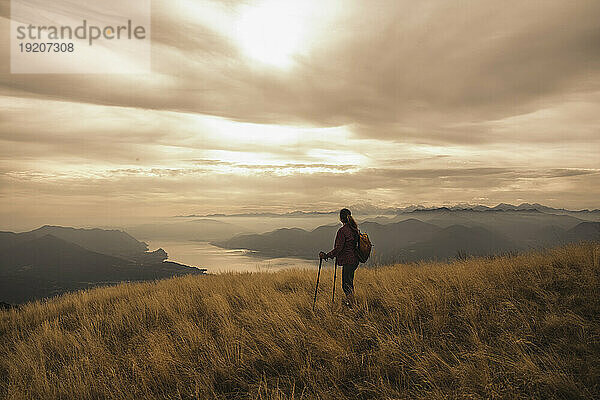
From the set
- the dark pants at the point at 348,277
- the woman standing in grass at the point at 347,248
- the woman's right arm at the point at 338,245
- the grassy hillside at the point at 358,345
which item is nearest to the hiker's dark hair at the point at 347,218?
the woman standing in grass at the point at 347,248

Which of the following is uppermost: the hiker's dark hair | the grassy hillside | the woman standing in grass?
the hiker's dark hair

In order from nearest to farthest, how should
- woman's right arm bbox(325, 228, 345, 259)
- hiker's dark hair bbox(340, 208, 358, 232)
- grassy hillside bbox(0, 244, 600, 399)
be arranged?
grassy hillside bbox(0, 244, 600, 399)
woman's right arm bbox(325, 228, 345, 259)
hiker's dark hair bbox(340, 208, 358, 232)

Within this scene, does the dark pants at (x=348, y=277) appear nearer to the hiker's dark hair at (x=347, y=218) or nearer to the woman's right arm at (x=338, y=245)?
the woman's right arm at (x=338, y=245)

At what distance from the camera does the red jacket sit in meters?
7.68

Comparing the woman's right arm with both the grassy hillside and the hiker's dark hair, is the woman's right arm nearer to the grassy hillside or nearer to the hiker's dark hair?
the hiker's dark hair

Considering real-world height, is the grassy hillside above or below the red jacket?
below

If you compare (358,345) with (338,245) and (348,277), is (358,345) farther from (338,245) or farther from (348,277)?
(338,245)

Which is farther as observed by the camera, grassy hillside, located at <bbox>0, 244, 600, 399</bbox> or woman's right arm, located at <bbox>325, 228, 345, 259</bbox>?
woman's right arm, located at <bbox>325, 228, 345, 259</bbox>

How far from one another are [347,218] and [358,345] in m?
2.95

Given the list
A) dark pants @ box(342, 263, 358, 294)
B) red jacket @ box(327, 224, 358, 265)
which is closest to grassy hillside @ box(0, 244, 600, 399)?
dark pants @ box(342, 263, 358, 294)

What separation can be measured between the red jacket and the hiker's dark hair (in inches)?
3.4

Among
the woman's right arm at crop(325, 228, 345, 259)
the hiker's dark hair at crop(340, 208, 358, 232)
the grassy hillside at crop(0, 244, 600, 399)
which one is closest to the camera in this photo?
the grassy hillside at crop(0, 244, 600, 399)

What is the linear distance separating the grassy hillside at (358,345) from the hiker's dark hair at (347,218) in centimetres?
167

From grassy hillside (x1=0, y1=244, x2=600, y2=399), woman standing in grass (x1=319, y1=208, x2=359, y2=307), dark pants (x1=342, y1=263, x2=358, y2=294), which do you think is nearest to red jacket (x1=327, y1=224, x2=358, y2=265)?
woman standing in grass (x1=319, y1=208, x2=359, y2=307)
